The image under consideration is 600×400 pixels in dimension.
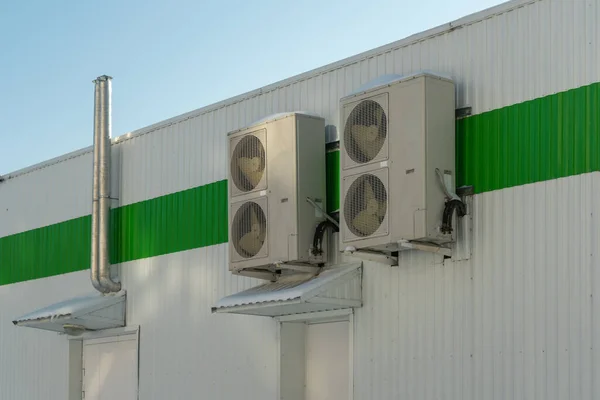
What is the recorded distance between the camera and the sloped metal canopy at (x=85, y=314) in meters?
16.0

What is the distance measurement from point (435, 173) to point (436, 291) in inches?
50.4

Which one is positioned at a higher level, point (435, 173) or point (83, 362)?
point (435, 173)

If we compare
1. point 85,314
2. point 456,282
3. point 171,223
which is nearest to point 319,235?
point 456,282

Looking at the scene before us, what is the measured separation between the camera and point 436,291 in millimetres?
11602

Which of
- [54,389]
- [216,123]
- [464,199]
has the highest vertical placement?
[216,123]

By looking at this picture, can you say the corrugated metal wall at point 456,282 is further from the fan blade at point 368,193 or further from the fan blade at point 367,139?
the fan blade at point 367,139

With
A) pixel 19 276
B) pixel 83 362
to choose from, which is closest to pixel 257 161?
pixel 83 362

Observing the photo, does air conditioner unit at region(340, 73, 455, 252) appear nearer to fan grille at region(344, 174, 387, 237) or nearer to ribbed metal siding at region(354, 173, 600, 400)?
fan grille at region(344, 174, 387, 237)

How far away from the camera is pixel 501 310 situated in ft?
35.7

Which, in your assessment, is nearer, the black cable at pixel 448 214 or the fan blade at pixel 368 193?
the black cable at pixel 448 214

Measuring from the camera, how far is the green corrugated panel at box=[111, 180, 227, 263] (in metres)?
14.9

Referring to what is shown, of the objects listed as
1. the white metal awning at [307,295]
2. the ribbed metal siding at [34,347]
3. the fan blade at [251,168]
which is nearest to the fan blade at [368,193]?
the white metal awning at [307,295]

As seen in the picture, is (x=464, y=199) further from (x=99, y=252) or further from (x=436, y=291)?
(x=99, y=252)

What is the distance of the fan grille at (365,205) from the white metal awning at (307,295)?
0.88m
